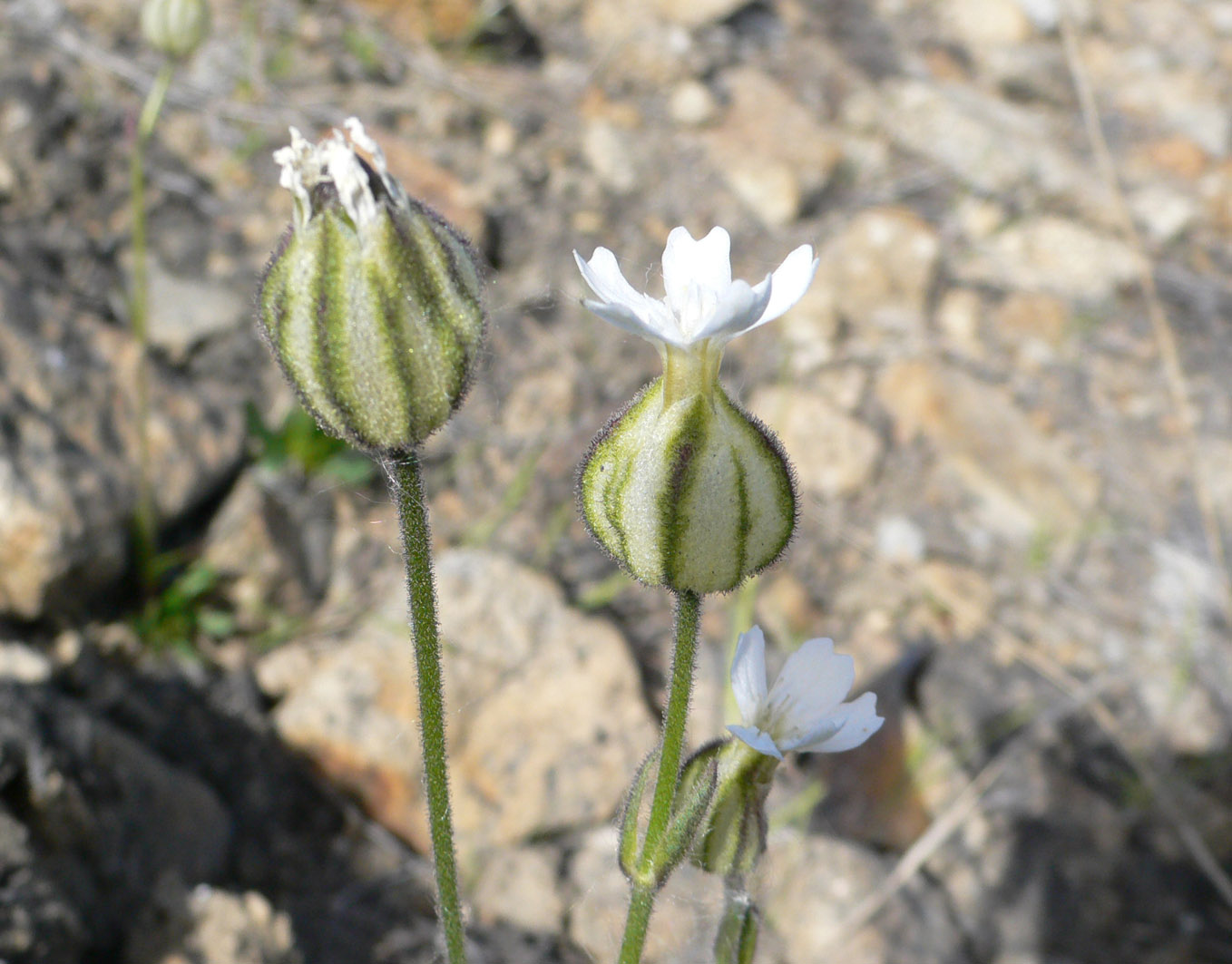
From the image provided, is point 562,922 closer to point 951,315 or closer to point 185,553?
point 185,553

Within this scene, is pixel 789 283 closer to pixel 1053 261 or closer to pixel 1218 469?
pixel 1218 469

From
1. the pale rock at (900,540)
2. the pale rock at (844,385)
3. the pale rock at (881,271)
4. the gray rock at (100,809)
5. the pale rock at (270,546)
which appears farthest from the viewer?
the pale rock at (881,271)

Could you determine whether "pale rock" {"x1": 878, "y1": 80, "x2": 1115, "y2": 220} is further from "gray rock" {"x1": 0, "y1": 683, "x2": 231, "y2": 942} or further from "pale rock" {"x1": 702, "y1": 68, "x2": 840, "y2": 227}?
"gray rock" {"x1": 0, "y1": 683, "x2": 231, "y2": 942}

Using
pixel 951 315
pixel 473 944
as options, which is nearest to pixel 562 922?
pixel 473 944

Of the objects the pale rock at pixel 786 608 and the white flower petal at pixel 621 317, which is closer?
the white flower petal at pixel 621 317

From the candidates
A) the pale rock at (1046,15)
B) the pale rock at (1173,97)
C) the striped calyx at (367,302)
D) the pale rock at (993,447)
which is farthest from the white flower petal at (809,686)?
the pale rock at (1046,15)

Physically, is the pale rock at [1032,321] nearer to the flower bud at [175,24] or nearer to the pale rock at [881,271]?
the pale rock at [881,271]
